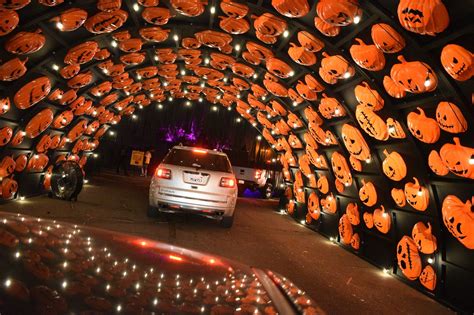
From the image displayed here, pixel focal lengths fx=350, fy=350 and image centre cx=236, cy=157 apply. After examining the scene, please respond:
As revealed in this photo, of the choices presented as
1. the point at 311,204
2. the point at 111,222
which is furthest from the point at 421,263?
the point at 111,222

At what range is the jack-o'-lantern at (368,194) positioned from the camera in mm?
7645

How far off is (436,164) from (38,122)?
9.04 metres

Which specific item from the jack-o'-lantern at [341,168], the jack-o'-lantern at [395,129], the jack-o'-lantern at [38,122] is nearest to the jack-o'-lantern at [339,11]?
the jack-o'-lantern at [395,129]

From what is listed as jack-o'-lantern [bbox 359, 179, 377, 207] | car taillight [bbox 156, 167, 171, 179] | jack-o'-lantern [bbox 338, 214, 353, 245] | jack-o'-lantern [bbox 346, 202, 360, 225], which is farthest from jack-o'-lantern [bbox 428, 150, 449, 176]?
car taillight [bbox 156, 167, 171, 179]

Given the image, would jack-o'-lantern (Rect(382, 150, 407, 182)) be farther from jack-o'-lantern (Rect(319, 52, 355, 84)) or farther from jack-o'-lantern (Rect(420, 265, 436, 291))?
jack-o'-lantern (Rect(319, 52, 355, 84))

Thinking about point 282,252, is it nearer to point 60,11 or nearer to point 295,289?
point 295,289

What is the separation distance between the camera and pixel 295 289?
1951 mm

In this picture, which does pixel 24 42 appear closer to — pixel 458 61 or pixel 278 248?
pixel 278 248

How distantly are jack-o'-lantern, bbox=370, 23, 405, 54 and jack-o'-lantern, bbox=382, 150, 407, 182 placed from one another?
2152 mm

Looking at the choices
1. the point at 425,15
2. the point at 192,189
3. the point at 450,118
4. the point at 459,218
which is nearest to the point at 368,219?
the point at 459,218

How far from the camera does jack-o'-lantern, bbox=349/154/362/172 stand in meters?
8.12

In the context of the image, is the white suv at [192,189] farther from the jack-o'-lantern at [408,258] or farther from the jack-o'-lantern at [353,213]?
the jack-o'-lantern at [408,258]

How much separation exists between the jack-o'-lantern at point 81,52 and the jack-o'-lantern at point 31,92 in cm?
70

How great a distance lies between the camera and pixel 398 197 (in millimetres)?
6906
